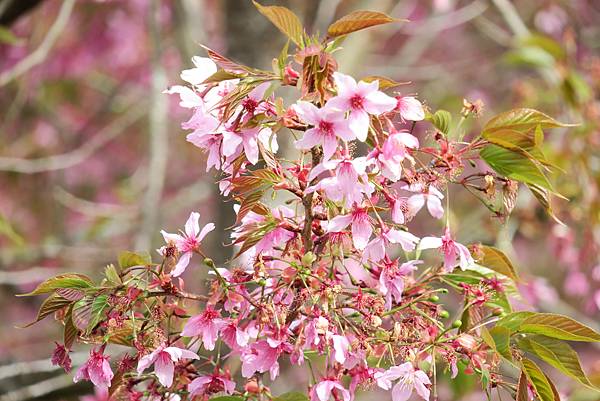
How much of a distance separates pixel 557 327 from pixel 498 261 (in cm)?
12

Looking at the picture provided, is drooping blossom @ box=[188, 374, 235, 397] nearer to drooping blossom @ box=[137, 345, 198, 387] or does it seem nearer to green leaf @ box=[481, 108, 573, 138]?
drooping blossom @ box=[137, 345, 198, 387]

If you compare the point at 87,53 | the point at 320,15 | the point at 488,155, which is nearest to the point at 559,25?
the point at 320,15

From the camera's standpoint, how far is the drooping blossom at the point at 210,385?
852 millimetres

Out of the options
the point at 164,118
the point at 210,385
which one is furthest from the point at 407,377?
the point at 164,118

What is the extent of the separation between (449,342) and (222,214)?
1.54m

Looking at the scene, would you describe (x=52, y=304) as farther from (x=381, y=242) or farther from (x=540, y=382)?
(x=540, y=382)

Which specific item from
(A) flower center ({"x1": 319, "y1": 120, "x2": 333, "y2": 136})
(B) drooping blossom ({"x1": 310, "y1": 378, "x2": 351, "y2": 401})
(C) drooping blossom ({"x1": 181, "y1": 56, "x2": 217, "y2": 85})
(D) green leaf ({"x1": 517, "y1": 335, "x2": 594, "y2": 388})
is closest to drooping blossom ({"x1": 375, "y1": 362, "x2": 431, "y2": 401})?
(B) drooping blossom ({"x1": 310, "y1": 378, "x2": 351, "y2": 401})

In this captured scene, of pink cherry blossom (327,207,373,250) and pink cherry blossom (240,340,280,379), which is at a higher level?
pink cherry blossom (327,207,373,250)

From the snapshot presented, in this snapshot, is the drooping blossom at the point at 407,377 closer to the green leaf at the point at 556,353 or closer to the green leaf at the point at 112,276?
the green leaf at the point at 556,353

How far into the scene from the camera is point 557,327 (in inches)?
33.8

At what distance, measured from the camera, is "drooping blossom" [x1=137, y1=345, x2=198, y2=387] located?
817 mm

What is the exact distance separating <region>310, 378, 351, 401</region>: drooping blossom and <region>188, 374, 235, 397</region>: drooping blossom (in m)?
0.09

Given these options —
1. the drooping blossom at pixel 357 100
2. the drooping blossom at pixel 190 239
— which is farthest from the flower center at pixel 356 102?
the drooping blossom at pixel 190 239

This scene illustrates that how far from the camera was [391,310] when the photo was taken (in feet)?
2.81
